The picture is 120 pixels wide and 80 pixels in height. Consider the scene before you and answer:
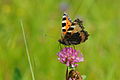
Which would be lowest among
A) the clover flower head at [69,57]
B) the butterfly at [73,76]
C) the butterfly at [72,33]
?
the butterfly at [73,76]

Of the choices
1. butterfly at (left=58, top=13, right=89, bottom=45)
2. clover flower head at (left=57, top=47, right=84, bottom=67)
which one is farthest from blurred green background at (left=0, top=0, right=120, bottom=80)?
clover flower head at (left=57, top=47, right=84, bottom=67)

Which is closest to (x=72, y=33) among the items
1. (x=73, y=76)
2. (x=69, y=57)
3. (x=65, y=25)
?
(x=65, y=25)

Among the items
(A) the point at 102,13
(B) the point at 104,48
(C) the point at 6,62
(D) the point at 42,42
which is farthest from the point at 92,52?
(A) the point at 102,13

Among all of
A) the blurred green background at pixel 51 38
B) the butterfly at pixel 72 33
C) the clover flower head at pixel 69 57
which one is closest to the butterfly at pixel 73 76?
the clover flower head at pixel 69 57

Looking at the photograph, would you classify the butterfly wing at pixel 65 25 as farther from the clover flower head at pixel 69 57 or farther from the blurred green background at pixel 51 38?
the blurred green background at pixel 51 38

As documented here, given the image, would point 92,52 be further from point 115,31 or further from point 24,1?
point 24,1
